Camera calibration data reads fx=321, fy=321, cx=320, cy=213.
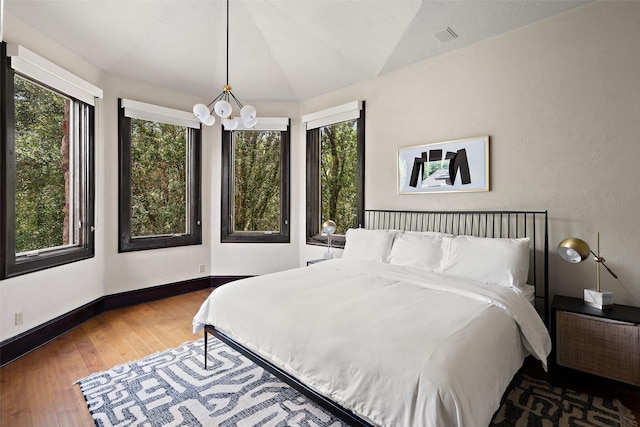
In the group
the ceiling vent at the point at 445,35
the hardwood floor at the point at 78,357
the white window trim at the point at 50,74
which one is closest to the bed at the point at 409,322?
the hardwood floor at the point at 78,357

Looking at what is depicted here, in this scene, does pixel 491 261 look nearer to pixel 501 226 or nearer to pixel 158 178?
pixel 501 226

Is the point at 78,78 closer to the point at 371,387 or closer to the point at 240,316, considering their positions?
the point at 240,316

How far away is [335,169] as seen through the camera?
4402mm

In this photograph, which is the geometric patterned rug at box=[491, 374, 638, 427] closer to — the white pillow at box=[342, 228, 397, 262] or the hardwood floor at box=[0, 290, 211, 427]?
the white pillow at box=[342, 228, 397, 262]

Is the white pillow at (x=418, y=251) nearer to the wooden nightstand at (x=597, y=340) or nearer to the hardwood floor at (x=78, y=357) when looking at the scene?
the wooden nightstand at (x=597, y=340)

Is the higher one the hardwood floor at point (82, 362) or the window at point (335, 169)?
the window at point (335, 169)

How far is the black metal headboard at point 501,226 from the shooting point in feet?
8.85

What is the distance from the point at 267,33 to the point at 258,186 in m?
2.05

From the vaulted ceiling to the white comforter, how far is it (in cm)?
224

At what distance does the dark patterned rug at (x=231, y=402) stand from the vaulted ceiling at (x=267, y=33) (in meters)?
2.82

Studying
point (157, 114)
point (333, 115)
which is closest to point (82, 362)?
point (157, 114)

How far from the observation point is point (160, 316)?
141 inches

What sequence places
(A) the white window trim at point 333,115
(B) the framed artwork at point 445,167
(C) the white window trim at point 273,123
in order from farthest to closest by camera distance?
(C) the white window trim at point 273,123 → (A) the white window trim at point 333,115 → (B) the framed artwork at point 445,167

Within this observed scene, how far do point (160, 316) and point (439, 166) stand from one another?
343cm
